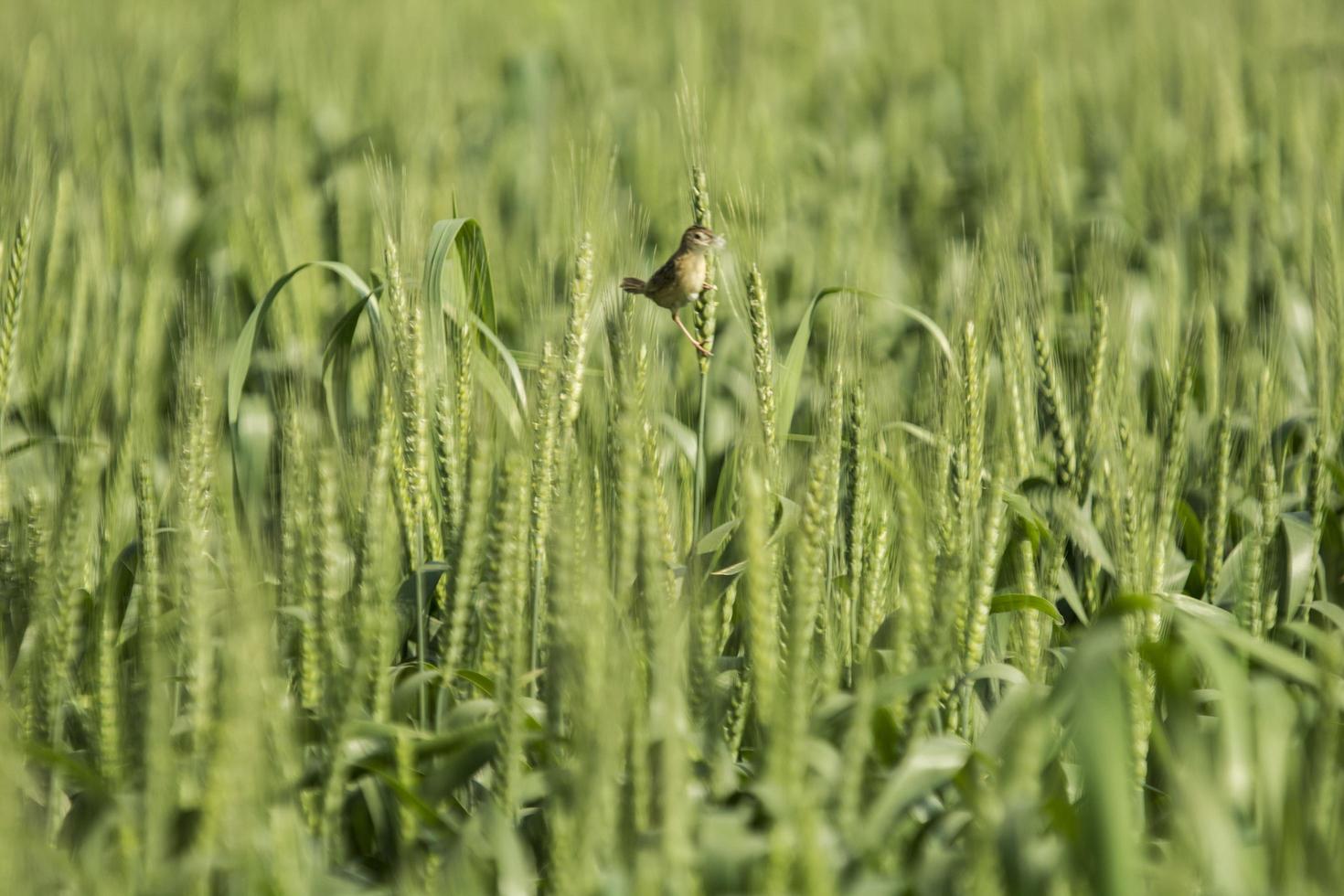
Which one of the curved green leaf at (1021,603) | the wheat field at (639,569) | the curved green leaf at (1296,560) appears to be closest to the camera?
the wheat field at (639,569)

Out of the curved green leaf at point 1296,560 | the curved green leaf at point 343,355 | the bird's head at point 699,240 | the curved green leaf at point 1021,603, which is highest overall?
the bird's head at point 699,240

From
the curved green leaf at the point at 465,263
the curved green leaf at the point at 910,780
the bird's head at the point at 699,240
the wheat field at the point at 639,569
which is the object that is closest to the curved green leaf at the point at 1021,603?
the wheat field at the point at 639,569

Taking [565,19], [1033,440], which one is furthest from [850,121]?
[1033,440]

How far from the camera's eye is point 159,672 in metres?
1.32

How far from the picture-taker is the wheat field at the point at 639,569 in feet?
4.21

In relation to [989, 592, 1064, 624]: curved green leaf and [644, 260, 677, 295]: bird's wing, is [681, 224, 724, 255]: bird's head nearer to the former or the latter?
[644, 260, 677, 295]: bird's wing

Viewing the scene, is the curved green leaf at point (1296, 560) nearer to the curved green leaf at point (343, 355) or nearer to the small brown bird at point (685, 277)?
the small brown bird at point (685, 277)

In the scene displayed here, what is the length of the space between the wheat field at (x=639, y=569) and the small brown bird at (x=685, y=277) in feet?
0.14

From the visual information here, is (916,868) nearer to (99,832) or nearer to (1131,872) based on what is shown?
(1131,872)

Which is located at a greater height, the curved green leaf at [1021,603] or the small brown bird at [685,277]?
the small brown bird at [685,277]

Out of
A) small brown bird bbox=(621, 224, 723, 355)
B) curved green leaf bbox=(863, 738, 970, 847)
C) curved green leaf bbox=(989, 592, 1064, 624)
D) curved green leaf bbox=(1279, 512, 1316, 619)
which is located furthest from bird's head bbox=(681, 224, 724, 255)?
curved green leaf bbox=(1279, 512, 1316, 619)

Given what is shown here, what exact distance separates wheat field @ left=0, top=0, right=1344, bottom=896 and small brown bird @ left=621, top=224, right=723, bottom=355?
42 millimetres

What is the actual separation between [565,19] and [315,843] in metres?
6.09

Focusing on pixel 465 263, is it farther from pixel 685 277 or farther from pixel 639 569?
pixel 639 569
